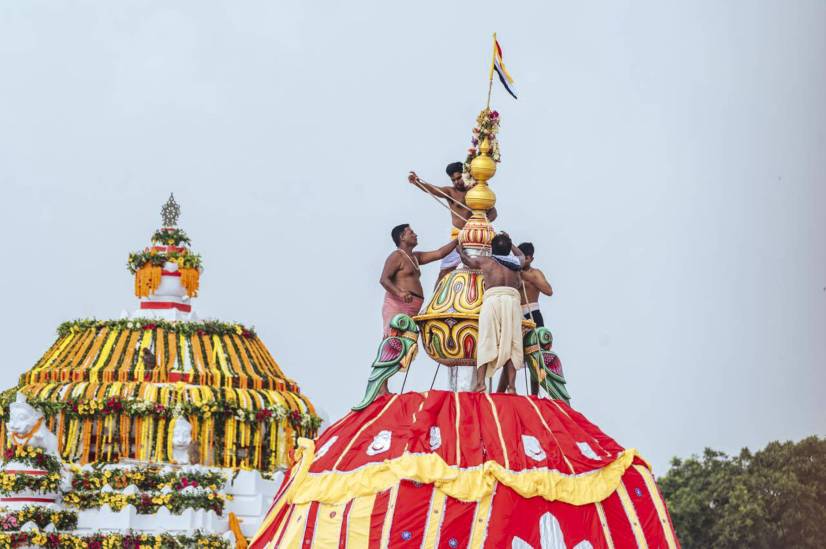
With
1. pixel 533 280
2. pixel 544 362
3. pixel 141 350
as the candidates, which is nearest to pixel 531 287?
pixel 533 280

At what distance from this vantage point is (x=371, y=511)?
25578 millimetres

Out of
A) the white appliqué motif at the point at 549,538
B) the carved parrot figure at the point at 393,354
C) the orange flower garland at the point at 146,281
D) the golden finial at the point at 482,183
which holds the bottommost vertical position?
the white appliqué motif at the point at 549,538

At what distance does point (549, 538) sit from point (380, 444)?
93.1 inches

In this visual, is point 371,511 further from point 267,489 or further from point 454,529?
point 267,489

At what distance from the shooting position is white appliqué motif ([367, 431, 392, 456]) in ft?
85.9

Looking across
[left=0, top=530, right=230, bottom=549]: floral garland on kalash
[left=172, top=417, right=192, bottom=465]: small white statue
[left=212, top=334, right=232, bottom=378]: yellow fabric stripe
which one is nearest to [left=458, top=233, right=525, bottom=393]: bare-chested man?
[left=0, top=530, right=230, bottom=549]: floral garland on kalash

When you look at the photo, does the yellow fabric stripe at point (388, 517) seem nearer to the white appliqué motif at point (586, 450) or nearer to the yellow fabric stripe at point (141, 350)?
the white appliqué motif at point (586, 450)

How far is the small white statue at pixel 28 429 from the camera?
1945 inches

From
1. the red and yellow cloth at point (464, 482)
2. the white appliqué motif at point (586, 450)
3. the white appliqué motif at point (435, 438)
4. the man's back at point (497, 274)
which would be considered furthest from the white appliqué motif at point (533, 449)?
the man's back at point (497, 274)

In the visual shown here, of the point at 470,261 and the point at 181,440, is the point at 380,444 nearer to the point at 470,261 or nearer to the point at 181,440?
the point at 470,261

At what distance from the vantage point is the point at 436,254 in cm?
2867

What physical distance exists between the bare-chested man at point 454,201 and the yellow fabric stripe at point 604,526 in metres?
4.15

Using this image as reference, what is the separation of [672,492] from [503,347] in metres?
44.5

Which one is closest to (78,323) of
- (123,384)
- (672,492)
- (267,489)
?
(123,384)
